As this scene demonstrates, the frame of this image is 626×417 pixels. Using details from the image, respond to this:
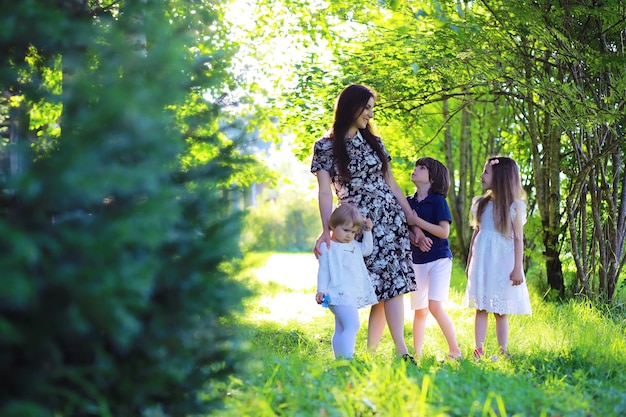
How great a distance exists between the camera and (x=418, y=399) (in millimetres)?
3166

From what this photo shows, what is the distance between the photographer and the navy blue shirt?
565cm

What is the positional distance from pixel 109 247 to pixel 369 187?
3.30m

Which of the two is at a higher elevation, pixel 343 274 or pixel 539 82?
pixel 539 82

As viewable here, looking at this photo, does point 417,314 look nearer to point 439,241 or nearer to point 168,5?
point 439,241

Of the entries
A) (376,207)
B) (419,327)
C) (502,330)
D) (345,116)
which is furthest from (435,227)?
(345,116)

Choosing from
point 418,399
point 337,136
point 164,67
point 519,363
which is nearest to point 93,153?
point 164,67

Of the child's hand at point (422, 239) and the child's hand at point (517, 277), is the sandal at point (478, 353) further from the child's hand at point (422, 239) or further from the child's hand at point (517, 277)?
the child's hand at point (422, 239)

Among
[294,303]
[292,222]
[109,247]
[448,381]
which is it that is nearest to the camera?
[109,247]

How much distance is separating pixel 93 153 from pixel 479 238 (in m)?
4.44

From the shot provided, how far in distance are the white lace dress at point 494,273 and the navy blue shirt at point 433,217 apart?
1.01 feet

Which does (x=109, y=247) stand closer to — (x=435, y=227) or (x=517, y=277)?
(x=435, y=227)

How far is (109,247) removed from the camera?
1.99 metres

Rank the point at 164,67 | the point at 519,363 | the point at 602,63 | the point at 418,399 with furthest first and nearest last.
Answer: the point at 602,63 < the point at 519,363 < the point at 418,399 < the point at 164,67

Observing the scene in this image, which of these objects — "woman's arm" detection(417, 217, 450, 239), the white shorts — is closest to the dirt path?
the white shorts
